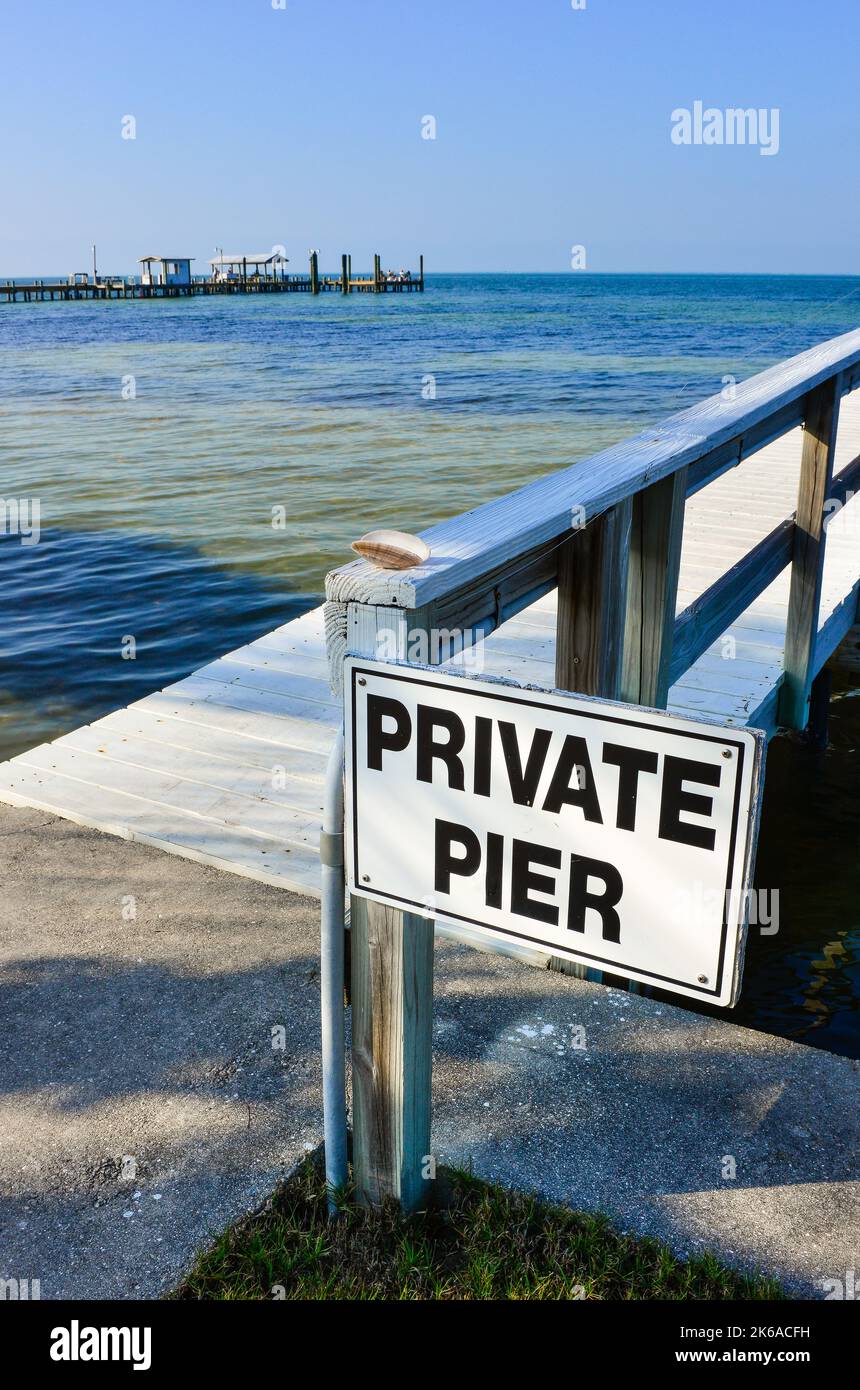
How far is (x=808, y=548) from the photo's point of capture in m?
4.96

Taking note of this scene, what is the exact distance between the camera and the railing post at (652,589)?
2893 mm

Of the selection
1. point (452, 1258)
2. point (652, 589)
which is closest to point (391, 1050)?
point (452, 1258)

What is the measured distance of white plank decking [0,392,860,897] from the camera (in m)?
4.07

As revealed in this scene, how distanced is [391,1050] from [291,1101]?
2.16 feet

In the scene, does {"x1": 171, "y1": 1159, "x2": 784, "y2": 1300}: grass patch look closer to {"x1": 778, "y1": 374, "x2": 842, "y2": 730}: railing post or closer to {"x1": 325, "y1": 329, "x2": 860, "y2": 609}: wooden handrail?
{"x1": 325, "y1": 329, "x2": 860, "y2": 609}: wooden handrail

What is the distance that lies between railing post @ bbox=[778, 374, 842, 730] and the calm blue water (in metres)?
1.23

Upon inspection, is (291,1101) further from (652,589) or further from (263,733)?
(263,733)

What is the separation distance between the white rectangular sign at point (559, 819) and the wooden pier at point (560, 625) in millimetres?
190

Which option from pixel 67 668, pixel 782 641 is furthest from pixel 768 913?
pixel 67 668

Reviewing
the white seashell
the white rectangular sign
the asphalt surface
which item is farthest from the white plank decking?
the white seashell

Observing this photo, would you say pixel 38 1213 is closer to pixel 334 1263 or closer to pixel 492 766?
pixel 334 1263

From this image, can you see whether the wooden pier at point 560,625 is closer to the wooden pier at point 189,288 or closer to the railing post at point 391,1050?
the railing post at point 391,1050

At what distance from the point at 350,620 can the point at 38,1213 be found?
1543 mm

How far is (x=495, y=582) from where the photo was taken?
7.02 ft
